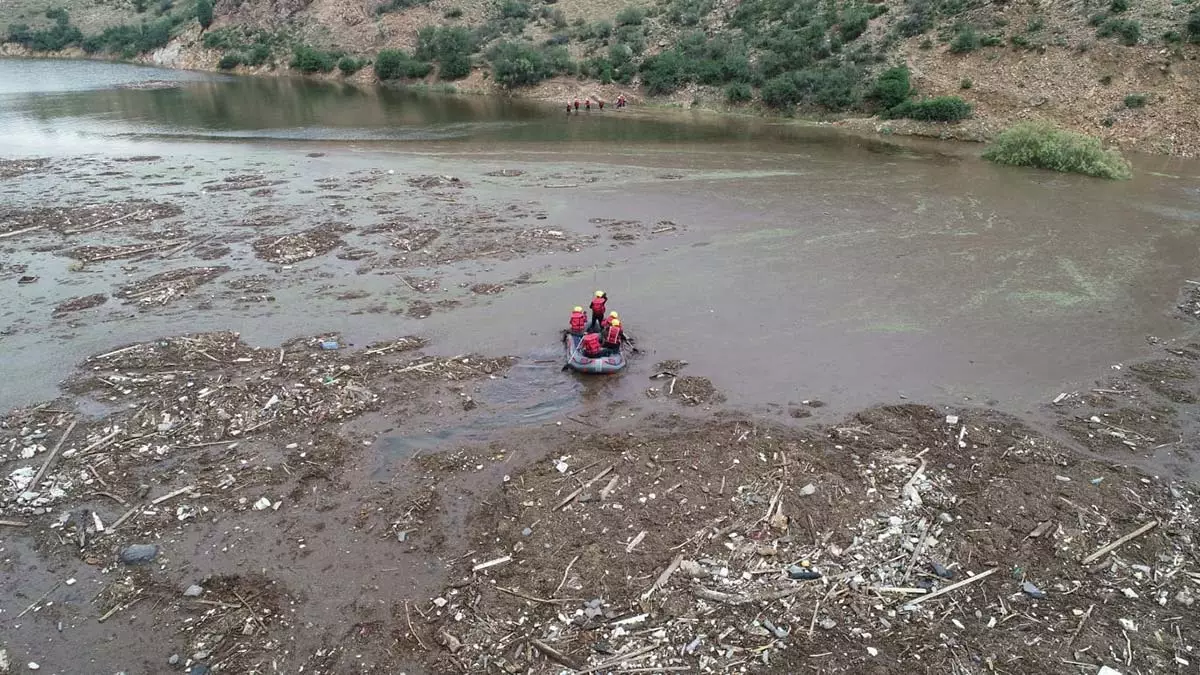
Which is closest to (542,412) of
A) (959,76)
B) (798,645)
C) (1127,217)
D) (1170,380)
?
(798,645)

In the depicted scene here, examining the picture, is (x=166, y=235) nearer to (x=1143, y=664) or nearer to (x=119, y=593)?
(x=119, y=593)

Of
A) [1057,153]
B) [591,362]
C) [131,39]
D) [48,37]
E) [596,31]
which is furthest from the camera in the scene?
[48,37]

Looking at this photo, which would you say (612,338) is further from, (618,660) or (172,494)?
(172,494)

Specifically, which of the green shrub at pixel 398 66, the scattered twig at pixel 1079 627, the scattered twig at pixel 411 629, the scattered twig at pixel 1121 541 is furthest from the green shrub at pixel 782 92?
the scattered twig at pixel 411 629

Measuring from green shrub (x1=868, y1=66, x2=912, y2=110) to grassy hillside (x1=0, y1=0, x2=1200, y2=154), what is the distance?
12 centimetres

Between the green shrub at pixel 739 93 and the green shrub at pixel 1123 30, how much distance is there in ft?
59.0

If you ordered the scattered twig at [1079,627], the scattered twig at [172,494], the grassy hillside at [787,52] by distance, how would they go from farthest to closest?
the grassy hillside at [787,52]
the scattered twig at [172,494]
the scattered twig at [1079,627]

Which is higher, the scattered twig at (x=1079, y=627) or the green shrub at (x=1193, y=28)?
the green shrub at (x=1193, y=28)

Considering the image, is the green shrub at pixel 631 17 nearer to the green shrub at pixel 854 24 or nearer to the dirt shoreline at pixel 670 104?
the dirt shoreline at pixel 670 104

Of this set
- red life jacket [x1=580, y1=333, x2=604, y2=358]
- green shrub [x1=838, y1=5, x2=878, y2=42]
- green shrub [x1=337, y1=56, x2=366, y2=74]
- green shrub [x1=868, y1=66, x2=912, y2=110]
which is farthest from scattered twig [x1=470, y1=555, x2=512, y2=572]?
green shrub [x1=337, y1=56, x2=366, y2=74]

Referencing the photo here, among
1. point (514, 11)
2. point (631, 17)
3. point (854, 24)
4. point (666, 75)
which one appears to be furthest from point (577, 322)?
point (514, 11)

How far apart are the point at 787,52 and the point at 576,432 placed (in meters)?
41.3

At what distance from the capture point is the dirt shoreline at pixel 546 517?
7.24 m

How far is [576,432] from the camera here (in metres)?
10.9
